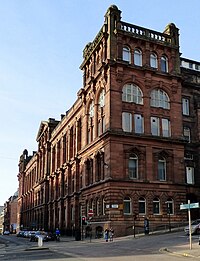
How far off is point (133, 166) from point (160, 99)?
10192 mm

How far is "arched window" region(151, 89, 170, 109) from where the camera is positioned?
5031cm

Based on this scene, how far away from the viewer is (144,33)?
51.2m

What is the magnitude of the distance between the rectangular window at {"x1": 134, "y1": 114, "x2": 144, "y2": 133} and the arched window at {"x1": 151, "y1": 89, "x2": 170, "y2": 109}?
2826mm

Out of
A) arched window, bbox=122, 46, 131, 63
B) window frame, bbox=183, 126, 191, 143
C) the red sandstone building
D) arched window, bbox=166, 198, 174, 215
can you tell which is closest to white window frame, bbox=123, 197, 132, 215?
the red sandstone building

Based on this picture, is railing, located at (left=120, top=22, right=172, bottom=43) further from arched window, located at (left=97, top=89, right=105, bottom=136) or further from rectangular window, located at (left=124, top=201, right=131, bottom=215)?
rectangular window, located at (left=124, top=201, right=131, bottom=215)

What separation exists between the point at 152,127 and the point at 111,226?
45.7ft

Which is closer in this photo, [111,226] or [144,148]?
[111,226]

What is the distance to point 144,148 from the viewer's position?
4716 centimetres

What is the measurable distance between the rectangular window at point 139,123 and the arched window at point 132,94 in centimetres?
198

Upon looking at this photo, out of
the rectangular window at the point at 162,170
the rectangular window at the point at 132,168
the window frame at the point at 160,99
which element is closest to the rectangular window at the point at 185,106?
the window frame at the point at 160,99

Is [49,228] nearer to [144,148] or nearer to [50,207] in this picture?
[50,207]

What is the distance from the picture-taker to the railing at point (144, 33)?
50.3 metres

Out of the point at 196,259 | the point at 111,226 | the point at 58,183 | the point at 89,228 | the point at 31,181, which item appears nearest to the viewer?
the point at 196,259

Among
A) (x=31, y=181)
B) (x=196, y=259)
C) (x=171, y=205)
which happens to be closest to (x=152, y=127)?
(x=171, y=205)
